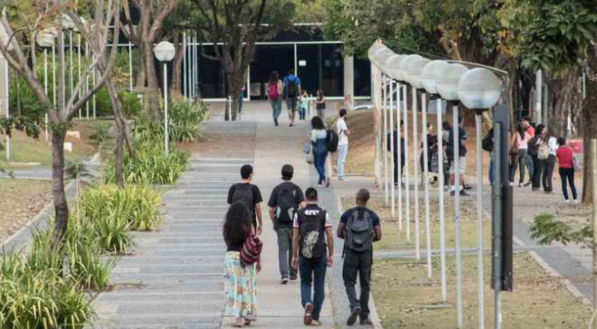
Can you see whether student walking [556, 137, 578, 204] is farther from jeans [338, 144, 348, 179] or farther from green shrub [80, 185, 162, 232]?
green shrub [80, 185, 162, 232]

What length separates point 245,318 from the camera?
1542cm

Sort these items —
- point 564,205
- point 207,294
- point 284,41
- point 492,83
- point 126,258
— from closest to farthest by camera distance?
point 492,83, point 207,294, point 126,258, point 564,205, point 284,41

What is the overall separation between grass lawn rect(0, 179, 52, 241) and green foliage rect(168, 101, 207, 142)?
340 inches

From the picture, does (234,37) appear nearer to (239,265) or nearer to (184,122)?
(184,122)

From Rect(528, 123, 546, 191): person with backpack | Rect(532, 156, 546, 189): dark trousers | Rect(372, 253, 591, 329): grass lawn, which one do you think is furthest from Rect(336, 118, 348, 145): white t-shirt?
Rect(372, 253, 591, 329): grass lawn

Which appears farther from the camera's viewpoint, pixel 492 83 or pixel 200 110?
pixel 200 110

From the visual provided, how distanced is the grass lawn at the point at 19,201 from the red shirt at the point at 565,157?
10132mm

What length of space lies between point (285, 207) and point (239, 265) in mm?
2586

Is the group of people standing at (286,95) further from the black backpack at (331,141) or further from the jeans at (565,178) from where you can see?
the jeans at (565,178)

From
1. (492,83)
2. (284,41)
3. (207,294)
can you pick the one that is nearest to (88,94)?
(207,294)

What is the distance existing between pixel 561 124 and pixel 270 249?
2155cm

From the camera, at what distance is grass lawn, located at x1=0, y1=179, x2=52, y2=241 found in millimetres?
24328

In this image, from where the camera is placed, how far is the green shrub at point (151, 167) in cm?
2889

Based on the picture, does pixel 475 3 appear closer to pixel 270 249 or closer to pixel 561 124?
pixel 270 249
